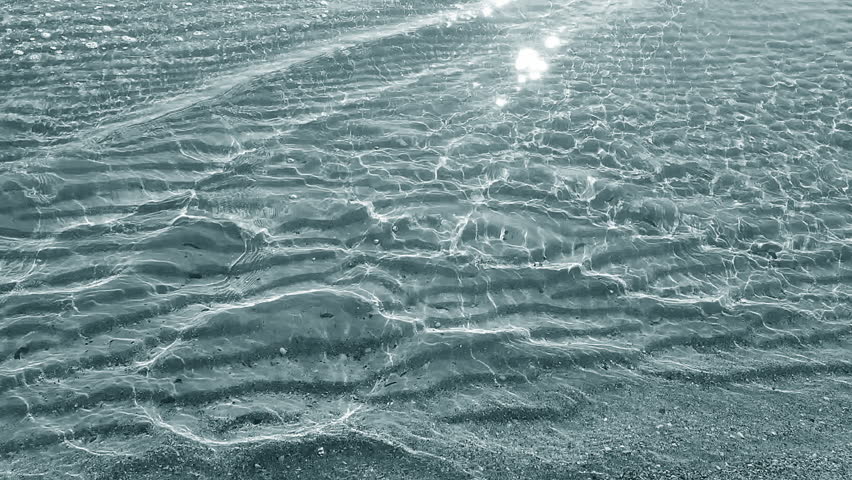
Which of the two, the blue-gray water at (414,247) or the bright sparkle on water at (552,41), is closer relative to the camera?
the blue-gray water at (414,247)

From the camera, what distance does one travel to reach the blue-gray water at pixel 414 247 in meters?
10.8

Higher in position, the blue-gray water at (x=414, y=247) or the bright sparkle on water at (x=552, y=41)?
the bright sparkle on water at (x=552, y=41)

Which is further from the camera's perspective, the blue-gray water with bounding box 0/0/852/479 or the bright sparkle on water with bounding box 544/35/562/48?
the bright sparkle on water with bounding box 544/35/562/48

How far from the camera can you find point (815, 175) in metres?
16.8

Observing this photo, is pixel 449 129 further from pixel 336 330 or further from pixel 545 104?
pixel 336 330

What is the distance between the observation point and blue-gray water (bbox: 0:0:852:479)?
35.4 feet

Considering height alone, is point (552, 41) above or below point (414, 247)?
above

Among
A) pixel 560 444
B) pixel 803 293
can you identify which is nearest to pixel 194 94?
pixel 560 444

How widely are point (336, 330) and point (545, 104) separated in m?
9.61

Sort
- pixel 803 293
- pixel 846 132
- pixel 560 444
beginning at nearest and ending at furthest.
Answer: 1. pixel 560 444
2. pixel 803 293
3. pixel 846 132

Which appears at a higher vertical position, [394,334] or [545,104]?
[545,104]

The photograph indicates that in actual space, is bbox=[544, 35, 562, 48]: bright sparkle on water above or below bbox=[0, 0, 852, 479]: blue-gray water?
above

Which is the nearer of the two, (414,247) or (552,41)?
(414,247)

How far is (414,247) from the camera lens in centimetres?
1406
